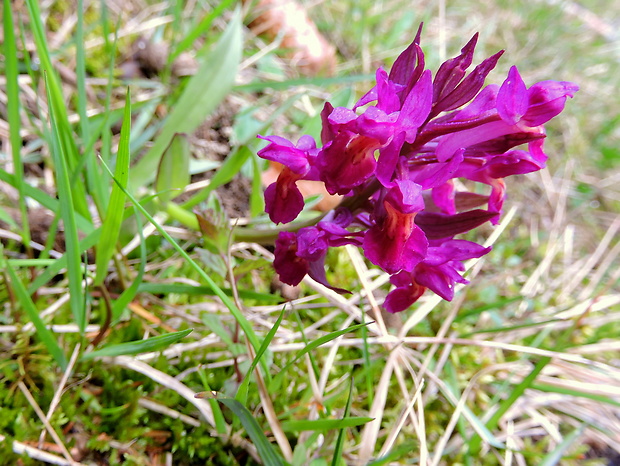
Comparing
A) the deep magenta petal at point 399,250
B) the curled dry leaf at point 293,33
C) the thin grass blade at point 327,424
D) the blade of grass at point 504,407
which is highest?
the curled dry leaf at point 293,33

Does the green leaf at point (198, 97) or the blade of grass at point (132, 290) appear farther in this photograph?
the green leaf at point (198, 97)

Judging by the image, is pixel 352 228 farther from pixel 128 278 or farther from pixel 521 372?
pixel 521 372

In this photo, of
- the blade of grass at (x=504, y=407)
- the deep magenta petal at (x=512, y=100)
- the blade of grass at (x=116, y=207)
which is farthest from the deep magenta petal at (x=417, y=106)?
the blade of grass at (x=504, y=407)

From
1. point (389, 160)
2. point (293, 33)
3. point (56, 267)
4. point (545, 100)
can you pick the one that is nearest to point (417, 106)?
point (389, 160)

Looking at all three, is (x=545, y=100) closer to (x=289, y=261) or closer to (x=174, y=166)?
(x=289, y=261)

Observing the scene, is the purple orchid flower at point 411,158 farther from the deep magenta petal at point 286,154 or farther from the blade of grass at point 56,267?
the blade of grass at point 56,267

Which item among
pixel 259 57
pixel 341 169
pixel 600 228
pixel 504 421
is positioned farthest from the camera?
pixel 600 228

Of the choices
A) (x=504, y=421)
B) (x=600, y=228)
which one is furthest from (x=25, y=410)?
(x=600, y=228)
